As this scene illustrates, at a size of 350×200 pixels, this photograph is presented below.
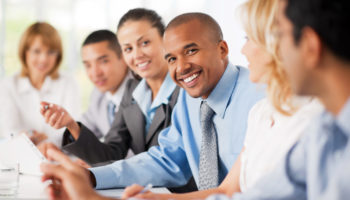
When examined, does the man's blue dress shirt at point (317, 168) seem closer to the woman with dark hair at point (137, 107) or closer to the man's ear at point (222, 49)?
the man's ear at point (222, 49)

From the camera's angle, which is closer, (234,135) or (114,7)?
(234,135)

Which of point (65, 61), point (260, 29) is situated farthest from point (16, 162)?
point (65, 61)

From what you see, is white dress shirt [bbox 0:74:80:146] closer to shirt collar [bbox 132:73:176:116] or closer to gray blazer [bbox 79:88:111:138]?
gray blazer [bbox 79:88:111:138]

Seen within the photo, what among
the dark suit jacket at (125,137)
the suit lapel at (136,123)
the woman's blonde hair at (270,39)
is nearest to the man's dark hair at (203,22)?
the dark suit jacket at (125,137)

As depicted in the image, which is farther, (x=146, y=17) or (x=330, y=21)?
(x=146, y=17)

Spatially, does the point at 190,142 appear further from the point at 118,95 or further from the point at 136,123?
the point at 118,95

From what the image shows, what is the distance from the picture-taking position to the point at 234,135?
1513 mm

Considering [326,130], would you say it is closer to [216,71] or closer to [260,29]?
[260,29]

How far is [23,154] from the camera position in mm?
1591

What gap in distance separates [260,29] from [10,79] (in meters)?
2.67

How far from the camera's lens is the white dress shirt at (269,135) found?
100cm

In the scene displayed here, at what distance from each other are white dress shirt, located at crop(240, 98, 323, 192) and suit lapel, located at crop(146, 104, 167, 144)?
0.89m

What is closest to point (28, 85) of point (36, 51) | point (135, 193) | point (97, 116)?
point (36, 51)

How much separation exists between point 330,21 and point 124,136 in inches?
68.7
